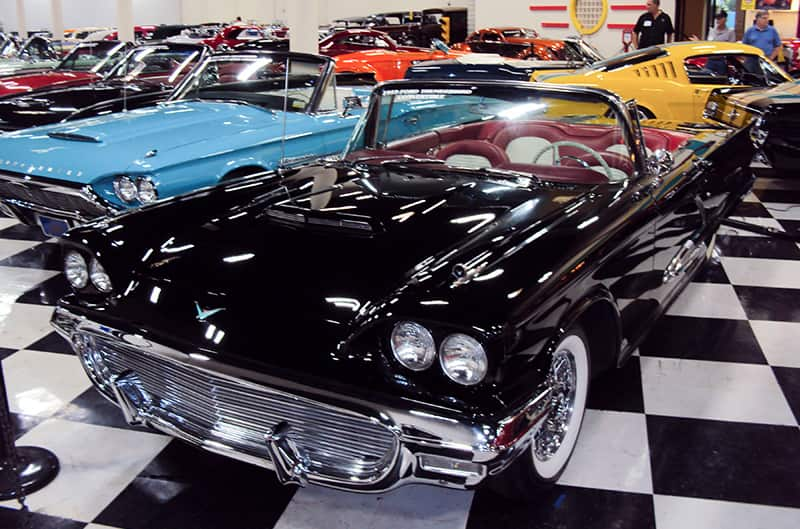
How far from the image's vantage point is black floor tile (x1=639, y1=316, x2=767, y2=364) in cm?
308

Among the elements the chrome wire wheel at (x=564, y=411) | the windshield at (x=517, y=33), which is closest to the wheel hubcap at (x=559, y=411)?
the chrome wire wheel at (x=564, y=411)

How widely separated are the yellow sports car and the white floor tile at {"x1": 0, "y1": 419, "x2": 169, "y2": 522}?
197 inches

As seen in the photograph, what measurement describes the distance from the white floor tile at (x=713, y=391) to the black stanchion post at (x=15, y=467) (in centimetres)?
196

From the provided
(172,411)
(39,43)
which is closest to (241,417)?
(172,411)

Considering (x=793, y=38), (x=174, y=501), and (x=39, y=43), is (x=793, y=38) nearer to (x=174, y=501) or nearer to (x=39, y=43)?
(x=39, y=43)

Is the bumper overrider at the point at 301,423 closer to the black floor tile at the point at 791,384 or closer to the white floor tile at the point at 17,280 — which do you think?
the black floor tile at the point at 791,384

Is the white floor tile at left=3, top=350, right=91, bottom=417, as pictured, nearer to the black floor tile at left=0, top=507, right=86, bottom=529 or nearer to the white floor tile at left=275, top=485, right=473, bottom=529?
the black floor tile at left=0, top=507, right=86, bottom=529

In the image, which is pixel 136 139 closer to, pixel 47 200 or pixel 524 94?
pixel 47 200

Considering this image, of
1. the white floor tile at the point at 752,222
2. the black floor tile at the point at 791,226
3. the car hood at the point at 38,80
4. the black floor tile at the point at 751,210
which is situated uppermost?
the car hood at the point at 38,80

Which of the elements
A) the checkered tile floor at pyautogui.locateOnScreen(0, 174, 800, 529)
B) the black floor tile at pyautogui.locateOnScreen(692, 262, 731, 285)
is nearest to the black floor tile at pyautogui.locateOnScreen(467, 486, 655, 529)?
the checkered tile floor at pyautogui.locateOnScreen(0, 174, 800, 529)

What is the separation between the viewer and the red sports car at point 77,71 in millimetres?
7156

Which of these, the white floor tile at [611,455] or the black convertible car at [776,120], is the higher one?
the black convertible car at [776,120]

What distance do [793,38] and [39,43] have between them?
14.0 meters

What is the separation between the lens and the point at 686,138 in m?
3.61
